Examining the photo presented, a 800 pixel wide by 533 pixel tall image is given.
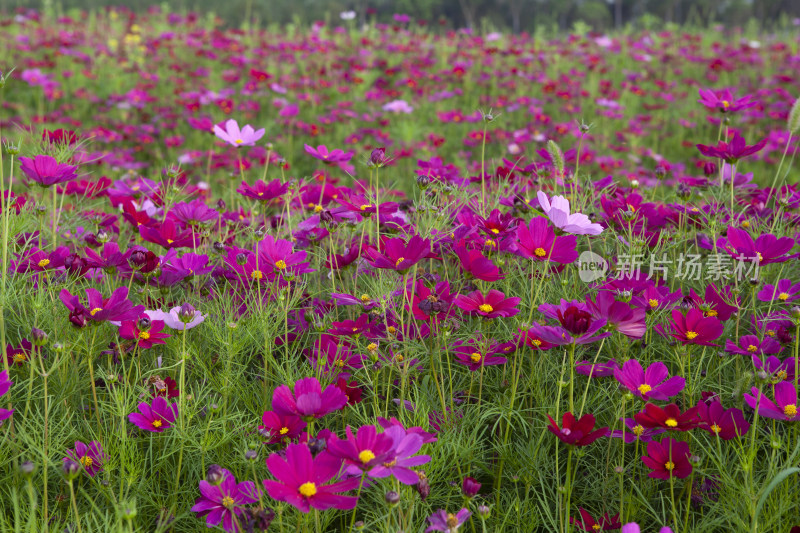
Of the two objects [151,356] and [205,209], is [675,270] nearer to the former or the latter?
[205,209]

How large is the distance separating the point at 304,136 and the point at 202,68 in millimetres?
1818

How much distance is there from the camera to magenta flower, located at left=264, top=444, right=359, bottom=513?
785mm

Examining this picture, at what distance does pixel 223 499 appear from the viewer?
2.81ft

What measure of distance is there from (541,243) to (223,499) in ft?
2.29

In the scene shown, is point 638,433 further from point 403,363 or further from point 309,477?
point 309,477

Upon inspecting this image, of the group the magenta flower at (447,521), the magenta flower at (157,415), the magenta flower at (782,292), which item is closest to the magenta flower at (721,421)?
the magenta flower at (782,292)

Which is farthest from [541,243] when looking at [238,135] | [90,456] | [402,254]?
[238,135]

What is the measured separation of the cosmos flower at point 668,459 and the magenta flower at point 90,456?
87cm

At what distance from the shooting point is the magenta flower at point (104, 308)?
103cm

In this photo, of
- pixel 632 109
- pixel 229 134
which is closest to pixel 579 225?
pixel 229 134

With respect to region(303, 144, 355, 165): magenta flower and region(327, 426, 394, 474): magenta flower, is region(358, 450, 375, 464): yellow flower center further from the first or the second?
region(303, 144, 355, 165): magenta flower

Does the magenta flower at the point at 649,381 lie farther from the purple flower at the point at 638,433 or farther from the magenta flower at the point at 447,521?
the magenta flower at the point at 447,521

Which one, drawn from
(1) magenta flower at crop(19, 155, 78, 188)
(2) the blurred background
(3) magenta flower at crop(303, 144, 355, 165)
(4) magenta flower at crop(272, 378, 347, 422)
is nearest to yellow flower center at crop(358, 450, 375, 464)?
(4) magenta flower at crop(272, 378, 347, 422)

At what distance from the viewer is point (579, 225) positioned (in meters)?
1.14
